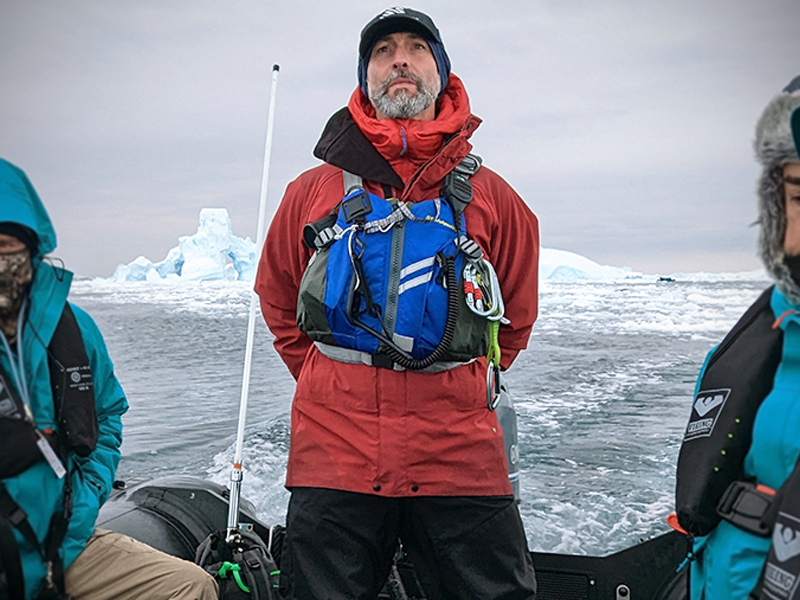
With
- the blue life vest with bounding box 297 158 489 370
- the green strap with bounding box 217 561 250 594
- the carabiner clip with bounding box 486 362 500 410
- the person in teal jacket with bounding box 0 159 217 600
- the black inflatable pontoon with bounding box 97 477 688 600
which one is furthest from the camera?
the black inflatable pontoon with bounding box 97 477 688 600

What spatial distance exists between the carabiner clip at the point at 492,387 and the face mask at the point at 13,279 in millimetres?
1136

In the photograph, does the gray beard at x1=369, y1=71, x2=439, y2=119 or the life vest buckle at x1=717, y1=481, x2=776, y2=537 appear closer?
the life vest buckle at x1=717, y1=481, x2=776, y2=537

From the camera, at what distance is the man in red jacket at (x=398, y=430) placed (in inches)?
73.5

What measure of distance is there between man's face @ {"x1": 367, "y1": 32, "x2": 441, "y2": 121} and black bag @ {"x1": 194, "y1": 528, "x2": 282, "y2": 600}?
4.52ft

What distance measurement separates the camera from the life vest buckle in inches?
43.4

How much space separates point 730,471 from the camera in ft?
3.97

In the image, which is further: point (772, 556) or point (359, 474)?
point (359, 474)

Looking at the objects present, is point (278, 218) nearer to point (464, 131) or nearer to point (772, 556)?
point (464, 131)

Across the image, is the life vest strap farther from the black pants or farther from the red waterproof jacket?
the black pants

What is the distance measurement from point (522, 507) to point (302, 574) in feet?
8.51

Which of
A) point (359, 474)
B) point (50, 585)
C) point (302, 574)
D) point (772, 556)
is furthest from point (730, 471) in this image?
point (50, 585)

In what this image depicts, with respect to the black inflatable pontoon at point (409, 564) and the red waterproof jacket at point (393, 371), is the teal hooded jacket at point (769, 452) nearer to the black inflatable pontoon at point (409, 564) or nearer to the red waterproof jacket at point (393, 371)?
the red waterproof jacket at point (393, 371)

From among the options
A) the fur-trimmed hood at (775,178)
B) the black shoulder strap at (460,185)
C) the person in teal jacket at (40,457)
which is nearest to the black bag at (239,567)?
the person in teal jacket at (40,457)

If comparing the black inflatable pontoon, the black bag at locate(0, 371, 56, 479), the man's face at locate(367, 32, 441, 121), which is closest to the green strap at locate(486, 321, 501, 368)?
the man's face at locate(367, 32, 441, 121)
